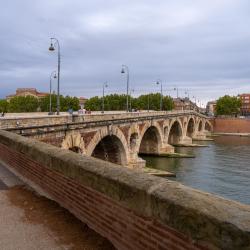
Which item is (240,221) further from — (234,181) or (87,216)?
(234,181)

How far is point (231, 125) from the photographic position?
389ft

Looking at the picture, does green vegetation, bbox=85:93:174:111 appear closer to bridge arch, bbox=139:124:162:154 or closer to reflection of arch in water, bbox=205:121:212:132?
reflection of arch in water, bbox=205:121:212:132

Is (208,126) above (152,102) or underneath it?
underneath

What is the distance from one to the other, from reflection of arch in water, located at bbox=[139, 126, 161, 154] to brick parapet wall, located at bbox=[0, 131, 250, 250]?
46.4 metres

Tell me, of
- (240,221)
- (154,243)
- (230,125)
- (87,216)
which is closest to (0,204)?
(87,216)

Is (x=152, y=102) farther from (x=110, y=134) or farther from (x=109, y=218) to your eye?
(x=109, y=218)

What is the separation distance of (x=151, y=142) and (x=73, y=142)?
32.6 meters

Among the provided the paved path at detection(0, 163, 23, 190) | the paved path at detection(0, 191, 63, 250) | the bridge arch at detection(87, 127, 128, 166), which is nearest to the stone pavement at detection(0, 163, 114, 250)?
the paved path at detection(0, 191, 63, 250)

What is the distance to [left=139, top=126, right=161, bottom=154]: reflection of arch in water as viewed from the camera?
175 ft

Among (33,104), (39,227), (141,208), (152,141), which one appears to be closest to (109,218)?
(141,208)

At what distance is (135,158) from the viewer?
128 feet

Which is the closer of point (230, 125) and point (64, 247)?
point (64, 247)

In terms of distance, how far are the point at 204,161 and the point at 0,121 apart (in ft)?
115

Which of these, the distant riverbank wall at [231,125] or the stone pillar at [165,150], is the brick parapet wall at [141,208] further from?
→ the distant riverbank wall at [231,125]
